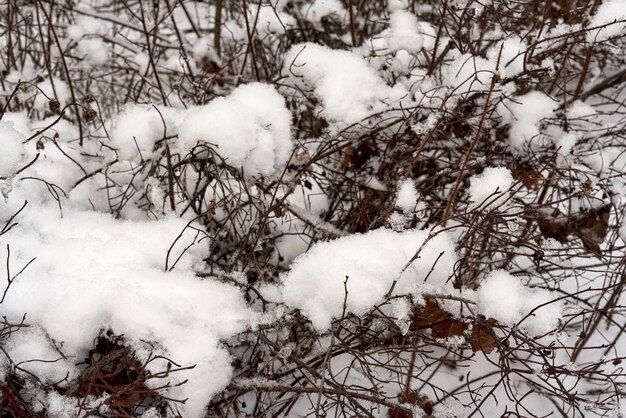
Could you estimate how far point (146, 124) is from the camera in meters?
2.06

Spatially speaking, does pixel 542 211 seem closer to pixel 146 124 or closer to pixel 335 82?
pixel 335 82

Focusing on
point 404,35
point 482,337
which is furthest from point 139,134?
point 482,337

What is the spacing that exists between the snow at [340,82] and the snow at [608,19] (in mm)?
800

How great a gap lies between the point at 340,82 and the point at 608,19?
1.09m

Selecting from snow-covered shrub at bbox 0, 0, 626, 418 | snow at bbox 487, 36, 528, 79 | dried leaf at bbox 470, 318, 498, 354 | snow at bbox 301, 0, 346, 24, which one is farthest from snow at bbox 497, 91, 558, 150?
snow at bbox 301, 0, 346, 24

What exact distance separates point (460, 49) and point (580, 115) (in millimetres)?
681

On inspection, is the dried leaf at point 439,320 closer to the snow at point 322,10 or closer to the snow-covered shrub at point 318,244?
the snow-covered shrub at point 318,244

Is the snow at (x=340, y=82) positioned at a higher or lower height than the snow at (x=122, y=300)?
higher

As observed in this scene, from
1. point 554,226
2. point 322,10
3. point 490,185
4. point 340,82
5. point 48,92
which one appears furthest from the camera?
point 322,10

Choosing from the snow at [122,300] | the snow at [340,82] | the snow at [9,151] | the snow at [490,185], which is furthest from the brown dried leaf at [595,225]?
the snow at [9,151]

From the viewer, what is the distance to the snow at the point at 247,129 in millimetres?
1894

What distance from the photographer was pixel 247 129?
1.93 m

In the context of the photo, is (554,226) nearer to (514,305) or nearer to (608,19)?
(514,305)

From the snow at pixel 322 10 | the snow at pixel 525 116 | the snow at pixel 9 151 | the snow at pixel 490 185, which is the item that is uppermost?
the snow at pixel 322 10
